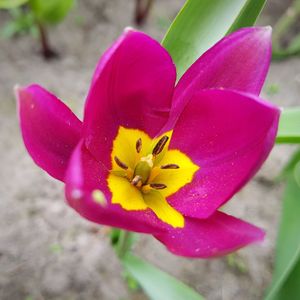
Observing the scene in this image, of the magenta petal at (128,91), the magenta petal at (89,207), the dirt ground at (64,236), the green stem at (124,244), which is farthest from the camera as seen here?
the dirt ground at (64,236)

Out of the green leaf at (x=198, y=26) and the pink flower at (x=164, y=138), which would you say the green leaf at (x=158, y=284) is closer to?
the pink flower at (x=164, y=138)

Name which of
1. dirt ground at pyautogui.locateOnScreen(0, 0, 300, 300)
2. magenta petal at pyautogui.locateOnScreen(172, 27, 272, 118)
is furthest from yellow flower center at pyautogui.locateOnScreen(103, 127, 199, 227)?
dirt ground at pyautogui.locateOnScreen(0, 0, 300, 300)

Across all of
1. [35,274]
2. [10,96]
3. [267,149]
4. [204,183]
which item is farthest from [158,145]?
[10,96]

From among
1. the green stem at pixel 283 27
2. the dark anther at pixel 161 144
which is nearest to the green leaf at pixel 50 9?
the green stem at pixel 283 27

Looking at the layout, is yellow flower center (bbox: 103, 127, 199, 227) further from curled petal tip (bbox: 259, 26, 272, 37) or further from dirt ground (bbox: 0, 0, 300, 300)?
dirt ground (bbox: 0, 0, 300, 300)

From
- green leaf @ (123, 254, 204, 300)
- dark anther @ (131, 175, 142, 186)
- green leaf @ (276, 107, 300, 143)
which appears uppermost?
green leaf @ (276, 107, 300, 143)

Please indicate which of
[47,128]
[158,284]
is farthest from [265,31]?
[158,284]

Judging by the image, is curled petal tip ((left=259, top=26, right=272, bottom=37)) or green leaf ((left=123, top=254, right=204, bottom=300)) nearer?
curled petal tip ((left=259, top=26, right=272, bottom=37))

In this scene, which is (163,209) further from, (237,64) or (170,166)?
(237,64)
